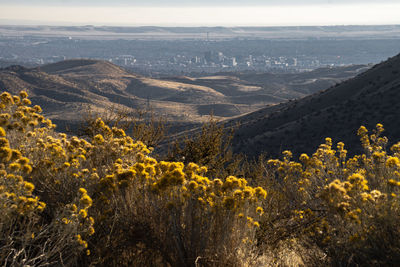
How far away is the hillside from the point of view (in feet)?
93.5

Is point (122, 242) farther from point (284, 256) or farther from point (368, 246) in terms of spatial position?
point (368, 246)

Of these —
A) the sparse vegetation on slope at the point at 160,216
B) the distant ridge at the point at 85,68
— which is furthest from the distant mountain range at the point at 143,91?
the sparse vegetation on slope at the point at 160,216

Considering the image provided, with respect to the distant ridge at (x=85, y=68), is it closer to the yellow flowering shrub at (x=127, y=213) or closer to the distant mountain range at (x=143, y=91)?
the distant mountain range at (x=143, y=91)

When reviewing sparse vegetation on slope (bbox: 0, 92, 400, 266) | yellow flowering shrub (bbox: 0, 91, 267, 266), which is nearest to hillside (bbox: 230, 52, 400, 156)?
sparse vegetation on slope (bbox: 0, 92, 400, 266)

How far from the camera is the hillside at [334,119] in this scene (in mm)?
28500

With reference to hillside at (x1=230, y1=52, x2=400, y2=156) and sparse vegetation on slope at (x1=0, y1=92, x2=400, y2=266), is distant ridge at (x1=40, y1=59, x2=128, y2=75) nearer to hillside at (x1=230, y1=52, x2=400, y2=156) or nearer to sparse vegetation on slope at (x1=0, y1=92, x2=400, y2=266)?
hillside at (x1=230, y1=52, x2=400, y2=156)

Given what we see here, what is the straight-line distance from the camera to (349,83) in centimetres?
4166

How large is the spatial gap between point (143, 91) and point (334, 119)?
274 feet

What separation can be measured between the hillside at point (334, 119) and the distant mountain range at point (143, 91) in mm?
24535

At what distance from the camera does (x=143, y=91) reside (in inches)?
4311

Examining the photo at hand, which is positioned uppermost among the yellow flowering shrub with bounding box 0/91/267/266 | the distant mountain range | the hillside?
the yellow flowering shrub with bounding box 0/91/267/266

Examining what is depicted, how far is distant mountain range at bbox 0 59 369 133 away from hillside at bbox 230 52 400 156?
2453cm

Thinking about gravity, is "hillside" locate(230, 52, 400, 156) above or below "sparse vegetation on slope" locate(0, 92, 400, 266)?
below

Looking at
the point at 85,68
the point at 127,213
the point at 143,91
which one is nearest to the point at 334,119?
the point at 127,213
